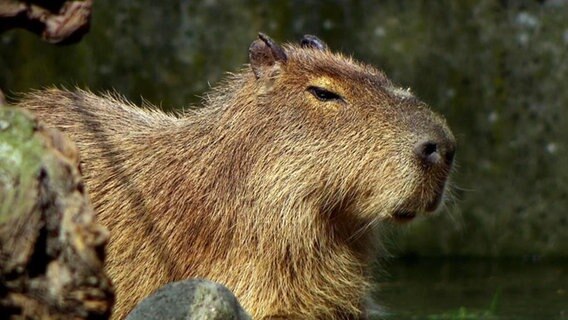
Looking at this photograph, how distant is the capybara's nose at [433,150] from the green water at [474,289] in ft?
4.44

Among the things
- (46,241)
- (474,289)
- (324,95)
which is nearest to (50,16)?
(46,241)

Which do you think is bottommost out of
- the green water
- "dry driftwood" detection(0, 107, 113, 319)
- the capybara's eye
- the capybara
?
the green water

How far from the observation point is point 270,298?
4926 mm

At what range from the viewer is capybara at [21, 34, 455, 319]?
4.86 meters

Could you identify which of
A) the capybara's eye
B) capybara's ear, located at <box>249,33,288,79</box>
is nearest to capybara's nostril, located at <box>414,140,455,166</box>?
the capybara's eye

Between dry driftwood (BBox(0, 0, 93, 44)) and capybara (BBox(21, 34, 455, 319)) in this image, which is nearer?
dry driftwood (BBox(0, 0, 93, 44))

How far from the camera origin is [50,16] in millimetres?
3303

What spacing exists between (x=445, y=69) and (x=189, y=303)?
17.6ft

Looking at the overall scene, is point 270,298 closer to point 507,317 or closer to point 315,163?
point 315,163

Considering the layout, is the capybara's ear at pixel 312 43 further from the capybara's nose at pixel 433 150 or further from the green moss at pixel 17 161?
the green moss at pixel 17 161

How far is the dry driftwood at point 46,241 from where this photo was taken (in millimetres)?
3049

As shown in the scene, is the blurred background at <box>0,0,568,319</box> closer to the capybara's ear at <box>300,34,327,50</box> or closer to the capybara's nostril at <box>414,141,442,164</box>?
the capybara's ear at <box>300,34,327,50</box>

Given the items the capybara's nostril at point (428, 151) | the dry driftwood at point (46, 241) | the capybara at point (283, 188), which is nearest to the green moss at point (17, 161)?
the dry driftwood at point (46, 241)

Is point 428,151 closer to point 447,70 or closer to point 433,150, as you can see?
point 433,150
